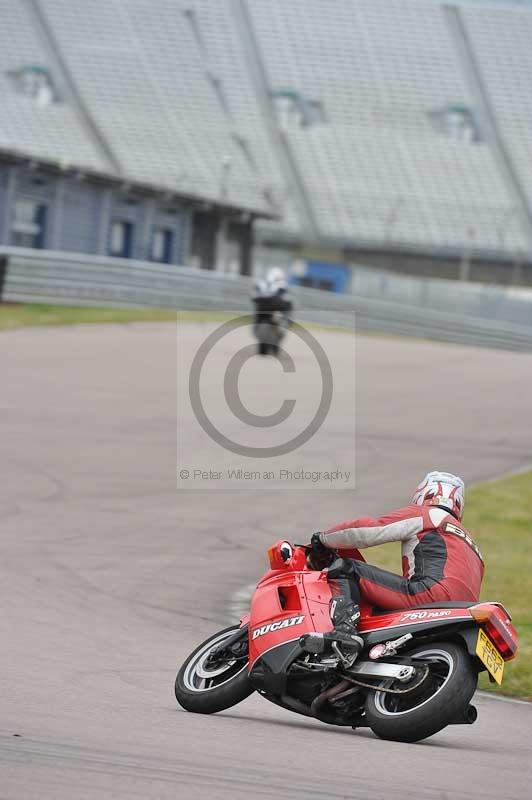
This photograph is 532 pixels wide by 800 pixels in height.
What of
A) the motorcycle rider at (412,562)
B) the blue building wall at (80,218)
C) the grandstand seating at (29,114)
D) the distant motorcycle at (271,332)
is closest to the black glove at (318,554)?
the motorcycle rider at (412,562)

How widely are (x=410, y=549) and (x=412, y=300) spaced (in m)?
33.4

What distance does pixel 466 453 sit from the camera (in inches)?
645

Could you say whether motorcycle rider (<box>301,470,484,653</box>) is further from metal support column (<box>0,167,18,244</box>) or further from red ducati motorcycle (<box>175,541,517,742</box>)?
metal support column (<box>0,167,18,244</box>)

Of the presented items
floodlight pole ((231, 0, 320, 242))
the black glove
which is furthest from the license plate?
floodlight pole ((231, 0, 320, 242))

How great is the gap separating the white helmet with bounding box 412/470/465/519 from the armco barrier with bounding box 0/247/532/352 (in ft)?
72.5

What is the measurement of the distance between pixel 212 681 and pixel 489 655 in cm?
133

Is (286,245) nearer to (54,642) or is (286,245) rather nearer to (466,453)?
(466,453)

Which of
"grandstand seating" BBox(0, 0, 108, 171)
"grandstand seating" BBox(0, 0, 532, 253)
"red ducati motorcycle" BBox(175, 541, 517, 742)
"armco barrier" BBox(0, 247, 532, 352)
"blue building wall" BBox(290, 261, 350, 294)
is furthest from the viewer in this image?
"grandstand seating" BBox(0, 0, 532, 253)

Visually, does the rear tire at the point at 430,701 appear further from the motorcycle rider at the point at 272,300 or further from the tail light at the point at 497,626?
the motorcycle rider at the point at 272,300

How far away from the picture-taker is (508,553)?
37.7 ft

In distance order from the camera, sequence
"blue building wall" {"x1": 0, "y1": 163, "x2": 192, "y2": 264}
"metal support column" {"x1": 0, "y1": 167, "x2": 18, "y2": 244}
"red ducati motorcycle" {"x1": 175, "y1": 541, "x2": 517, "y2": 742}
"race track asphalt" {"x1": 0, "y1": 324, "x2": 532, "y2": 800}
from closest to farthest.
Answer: "race track asphalt" {"x1": 0, "y1": 324, "x2": 532, "y2": 800} < "red ducati motorcycle" {"x1": 175, "y1": 541, "x2": 517, "y2": 742} < "metal support column" {"x1": 0, "y1": 167, "x2": 18, "y2": 244} < "blue building wall" {"x1": 0, "y1": 163, "x2": 192, "y2": 264}

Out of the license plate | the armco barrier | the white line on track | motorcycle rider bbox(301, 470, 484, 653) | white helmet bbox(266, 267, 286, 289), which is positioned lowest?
the white line on track

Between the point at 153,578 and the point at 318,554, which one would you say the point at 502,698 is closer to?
the point at 318,554

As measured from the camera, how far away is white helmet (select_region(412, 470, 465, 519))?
21.3ft
